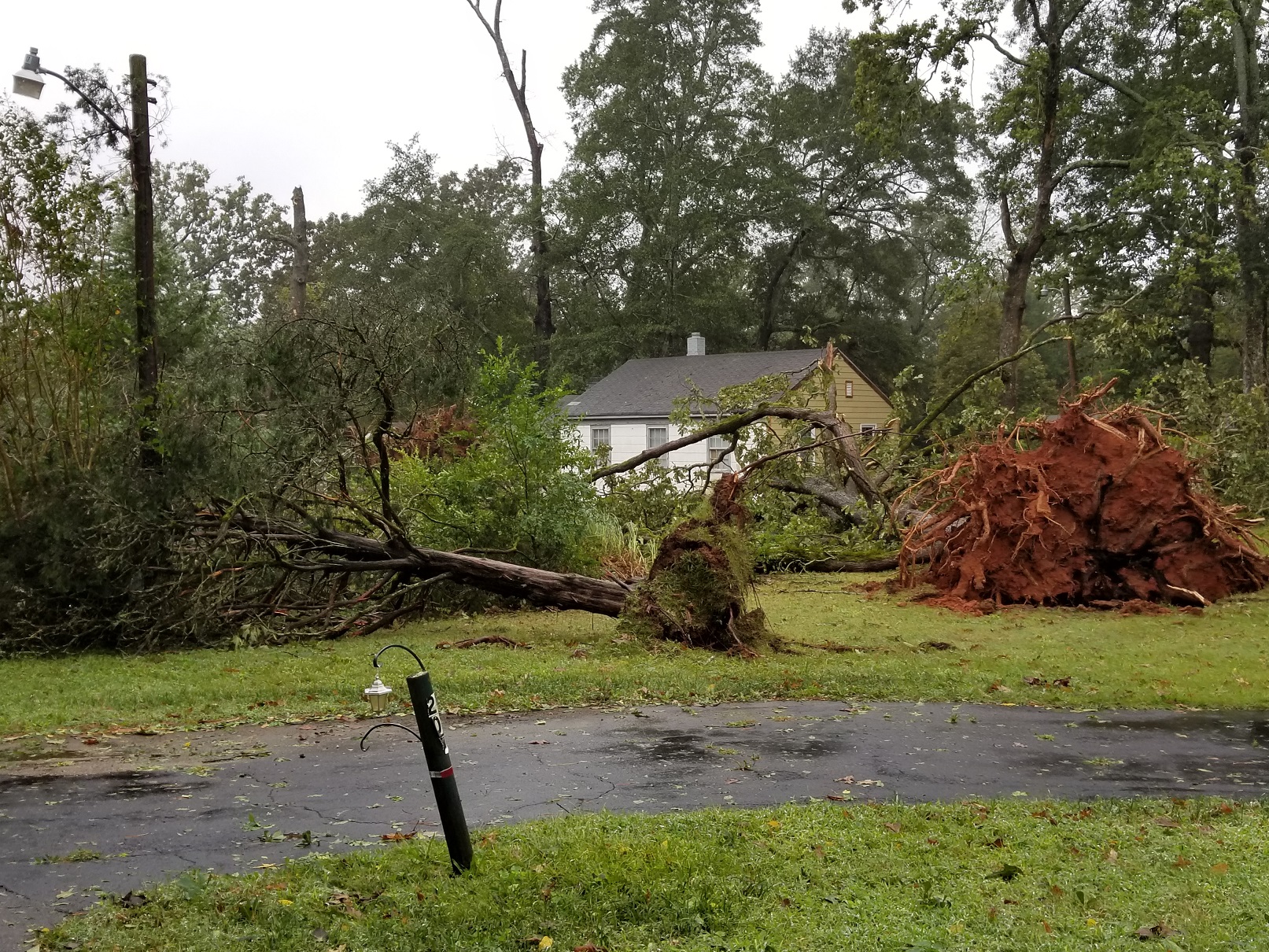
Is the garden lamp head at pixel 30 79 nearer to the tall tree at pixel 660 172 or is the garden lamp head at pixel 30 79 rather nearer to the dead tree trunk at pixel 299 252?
the dead tree trunk at pixel 299 252

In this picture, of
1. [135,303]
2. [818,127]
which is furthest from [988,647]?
[818,127]

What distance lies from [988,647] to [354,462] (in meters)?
7.57

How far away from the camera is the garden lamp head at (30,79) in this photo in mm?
10961

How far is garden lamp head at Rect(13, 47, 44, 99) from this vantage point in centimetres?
1096

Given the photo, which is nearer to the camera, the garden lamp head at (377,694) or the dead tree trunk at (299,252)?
→ the garden lamp head at (377,694)

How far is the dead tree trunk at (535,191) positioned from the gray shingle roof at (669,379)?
7.39m

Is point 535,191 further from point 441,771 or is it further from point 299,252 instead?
point 441,771

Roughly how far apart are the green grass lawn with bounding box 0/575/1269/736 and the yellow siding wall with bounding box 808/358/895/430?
2419cm

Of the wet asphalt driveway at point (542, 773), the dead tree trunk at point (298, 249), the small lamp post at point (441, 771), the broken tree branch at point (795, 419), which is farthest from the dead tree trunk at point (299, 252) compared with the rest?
the small lamp post at point (441, 771)

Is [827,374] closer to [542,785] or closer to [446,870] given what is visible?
[542,785]

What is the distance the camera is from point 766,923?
4266mm

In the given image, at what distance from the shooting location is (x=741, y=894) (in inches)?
179

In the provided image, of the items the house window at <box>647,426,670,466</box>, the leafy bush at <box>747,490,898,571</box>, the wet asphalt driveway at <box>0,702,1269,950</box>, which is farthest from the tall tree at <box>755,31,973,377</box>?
the wet asphalt driveway at <box>0,702,1269,950</box>

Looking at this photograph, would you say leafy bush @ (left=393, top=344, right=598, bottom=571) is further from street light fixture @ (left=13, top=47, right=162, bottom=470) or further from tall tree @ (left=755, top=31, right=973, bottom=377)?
tall tree @ (left=755, top=31, right=973, bottom=377)
